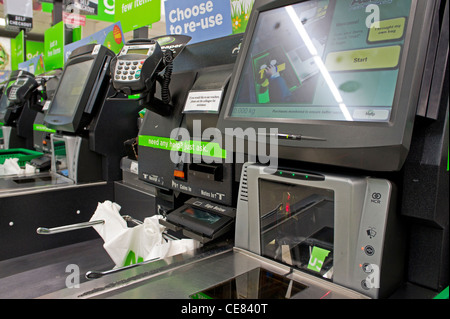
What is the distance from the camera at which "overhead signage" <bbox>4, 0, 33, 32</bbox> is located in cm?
527

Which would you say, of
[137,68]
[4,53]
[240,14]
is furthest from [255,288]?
[4,53]

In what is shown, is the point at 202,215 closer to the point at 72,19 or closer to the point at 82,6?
the point at 82,6

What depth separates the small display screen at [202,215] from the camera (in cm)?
123

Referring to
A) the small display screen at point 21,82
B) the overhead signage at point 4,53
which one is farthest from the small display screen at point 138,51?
the overhead signage at point 4,53

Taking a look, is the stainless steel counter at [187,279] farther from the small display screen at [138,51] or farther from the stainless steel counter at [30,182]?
the stainless steel counter at [30,182]

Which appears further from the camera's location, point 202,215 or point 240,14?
point 240,14

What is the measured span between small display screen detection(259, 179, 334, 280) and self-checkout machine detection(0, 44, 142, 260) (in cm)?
156

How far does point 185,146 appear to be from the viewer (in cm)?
135

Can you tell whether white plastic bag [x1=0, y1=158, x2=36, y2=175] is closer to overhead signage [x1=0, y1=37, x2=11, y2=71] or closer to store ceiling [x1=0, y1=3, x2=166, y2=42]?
store ceiling [x1=0, y1=3, x2=166, y2=42]

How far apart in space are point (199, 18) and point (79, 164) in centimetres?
121

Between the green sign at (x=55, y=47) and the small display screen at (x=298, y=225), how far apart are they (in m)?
4.15
